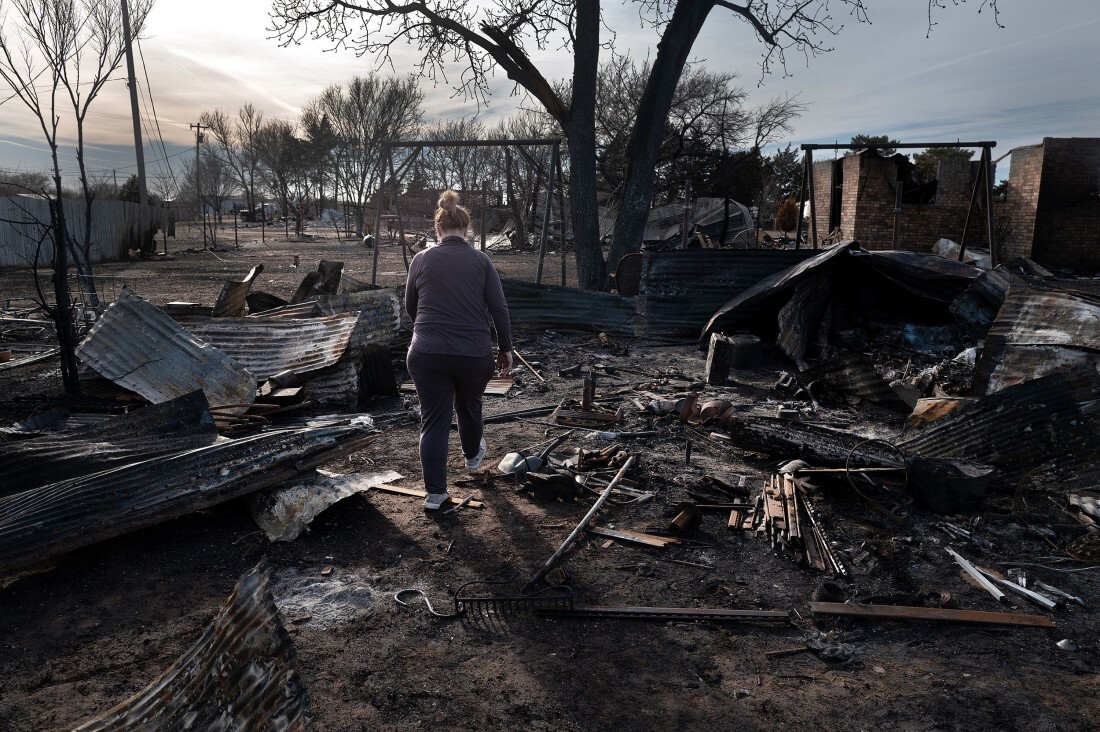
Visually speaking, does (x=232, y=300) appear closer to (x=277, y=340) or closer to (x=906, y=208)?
(x=277, y=340)

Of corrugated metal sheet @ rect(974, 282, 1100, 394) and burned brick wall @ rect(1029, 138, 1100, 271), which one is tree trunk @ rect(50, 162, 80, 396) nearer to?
corrugated metal sheet @ rect(974, 282, 1100, 394)

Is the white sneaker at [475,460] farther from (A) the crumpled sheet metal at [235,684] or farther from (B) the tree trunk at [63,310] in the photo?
(B) the tree trunk at [63,310]

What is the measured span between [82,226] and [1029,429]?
2466cm

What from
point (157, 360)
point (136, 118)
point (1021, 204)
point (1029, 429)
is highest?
point (136, 118)

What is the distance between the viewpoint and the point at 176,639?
304 centimetres

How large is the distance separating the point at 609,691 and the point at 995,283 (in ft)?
25.5

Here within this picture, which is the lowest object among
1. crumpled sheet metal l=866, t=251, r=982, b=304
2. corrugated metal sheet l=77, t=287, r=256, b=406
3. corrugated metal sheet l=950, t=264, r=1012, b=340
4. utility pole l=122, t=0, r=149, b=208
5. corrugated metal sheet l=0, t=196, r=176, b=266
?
corrugated metal sheet l=77, t=287, r=256, b=406

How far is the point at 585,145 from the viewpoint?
1381cm

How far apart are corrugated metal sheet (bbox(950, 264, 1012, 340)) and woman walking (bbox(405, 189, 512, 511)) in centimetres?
627

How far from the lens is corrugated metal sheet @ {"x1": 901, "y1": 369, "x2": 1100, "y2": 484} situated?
4703 millimetres

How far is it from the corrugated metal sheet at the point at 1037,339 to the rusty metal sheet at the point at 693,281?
3.60 metres

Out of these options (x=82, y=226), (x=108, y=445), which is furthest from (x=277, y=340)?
(x=82, y=226)

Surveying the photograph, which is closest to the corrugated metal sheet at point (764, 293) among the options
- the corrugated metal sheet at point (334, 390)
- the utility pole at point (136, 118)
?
the corrugated metal sheet at point (334, 390)

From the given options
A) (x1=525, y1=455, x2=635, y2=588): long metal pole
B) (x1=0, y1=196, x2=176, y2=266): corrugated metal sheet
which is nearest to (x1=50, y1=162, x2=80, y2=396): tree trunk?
(x1=525, y1=455, x2=635, y2=588): long metal pole
